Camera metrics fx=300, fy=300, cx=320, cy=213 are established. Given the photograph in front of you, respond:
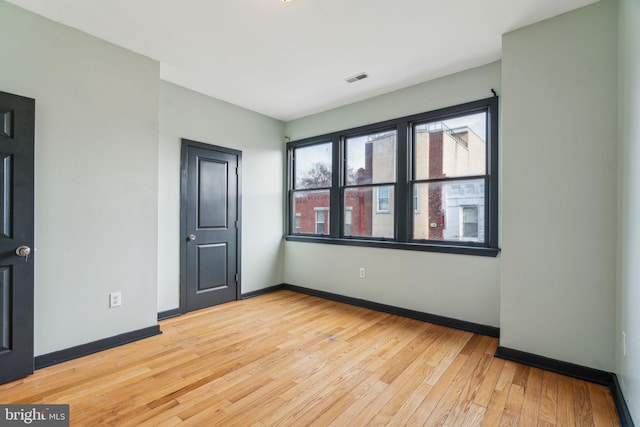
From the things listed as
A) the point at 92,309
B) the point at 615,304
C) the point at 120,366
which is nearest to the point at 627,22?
the point at 615,304

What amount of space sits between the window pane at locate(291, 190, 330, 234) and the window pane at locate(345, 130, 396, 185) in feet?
1.79

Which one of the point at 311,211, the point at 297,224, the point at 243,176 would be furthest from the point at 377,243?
the point at 243,176

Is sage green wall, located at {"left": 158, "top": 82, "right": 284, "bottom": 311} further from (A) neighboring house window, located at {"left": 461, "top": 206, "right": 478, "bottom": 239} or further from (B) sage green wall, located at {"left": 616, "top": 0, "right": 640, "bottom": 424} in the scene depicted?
(B) sage green wall, located at {"left": 616, "top": 0, "right": 640, "bottom": 424}

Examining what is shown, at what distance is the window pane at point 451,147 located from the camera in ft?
10.5

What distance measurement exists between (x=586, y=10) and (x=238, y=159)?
3.80 m

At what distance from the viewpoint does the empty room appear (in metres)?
1.98

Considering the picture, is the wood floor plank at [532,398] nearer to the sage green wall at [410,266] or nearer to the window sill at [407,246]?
the sage green wall at [410,266]

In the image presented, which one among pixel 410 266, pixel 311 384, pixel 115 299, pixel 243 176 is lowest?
pixel 311 384

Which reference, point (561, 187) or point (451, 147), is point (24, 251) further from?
point (561, 187)

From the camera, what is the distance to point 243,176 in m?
4.34

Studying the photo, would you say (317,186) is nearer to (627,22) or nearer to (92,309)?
(92,309)

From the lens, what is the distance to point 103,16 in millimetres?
2365

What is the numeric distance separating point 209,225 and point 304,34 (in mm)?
2536

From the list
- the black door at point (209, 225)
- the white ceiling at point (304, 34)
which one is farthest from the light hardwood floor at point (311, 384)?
the white ceiling at point (304, 34)
